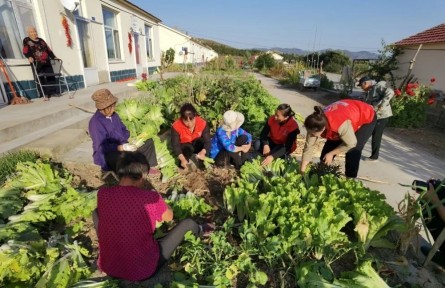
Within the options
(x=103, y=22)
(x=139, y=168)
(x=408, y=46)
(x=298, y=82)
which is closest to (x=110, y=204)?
(x=139, y=168)

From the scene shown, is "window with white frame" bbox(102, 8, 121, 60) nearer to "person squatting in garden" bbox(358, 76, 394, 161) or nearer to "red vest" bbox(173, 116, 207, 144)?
"red vest" bbox(173, 116, 207, 144)

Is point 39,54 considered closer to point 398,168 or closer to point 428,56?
point 398,168

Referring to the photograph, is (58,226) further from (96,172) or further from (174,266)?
(174,266)

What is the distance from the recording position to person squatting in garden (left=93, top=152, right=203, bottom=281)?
1.91 m

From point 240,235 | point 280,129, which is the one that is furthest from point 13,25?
point 240,235

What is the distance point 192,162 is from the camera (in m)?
4.26

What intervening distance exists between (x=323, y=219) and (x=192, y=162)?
2459mm

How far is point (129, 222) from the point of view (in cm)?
192

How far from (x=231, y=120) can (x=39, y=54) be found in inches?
219

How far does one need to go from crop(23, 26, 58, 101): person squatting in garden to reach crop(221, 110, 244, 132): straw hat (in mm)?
5261

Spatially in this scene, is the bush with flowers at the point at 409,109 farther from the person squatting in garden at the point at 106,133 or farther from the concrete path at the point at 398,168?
the person squatting in garden at the point at 106,133

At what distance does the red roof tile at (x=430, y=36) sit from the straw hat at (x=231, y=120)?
12.8 m

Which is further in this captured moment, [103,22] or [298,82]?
[298,82]

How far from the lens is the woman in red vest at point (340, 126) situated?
312 centimetres
